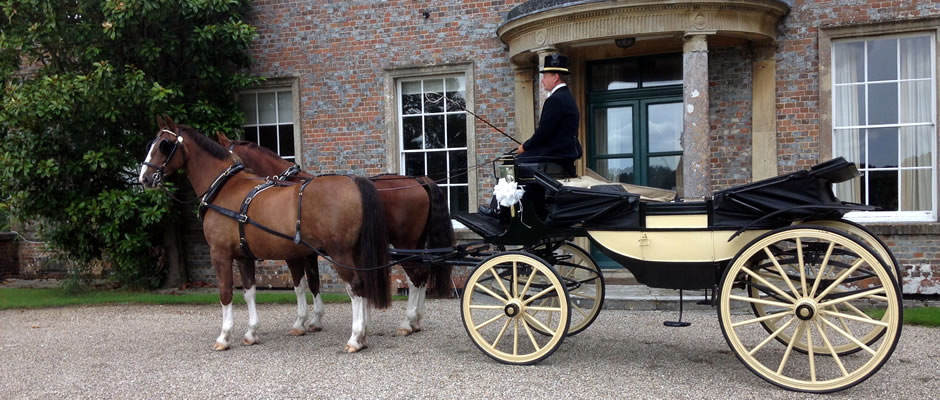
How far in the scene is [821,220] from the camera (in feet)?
14.8

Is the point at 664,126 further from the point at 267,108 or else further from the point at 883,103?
the point at 267,108

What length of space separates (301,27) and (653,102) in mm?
5187

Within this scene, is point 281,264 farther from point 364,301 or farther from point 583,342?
point 583,342

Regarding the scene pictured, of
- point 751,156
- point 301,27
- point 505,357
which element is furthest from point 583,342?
point 301,27

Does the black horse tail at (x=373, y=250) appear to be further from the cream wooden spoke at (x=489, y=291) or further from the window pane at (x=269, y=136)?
the window pane at (x=269, y=136)

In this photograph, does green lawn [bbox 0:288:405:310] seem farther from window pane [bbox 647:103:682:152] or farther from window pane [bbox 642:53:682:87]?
window pane [bbox 642:53:682:87]

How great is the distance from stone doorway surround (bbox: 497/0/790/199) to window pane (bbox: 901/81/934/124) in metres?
1.43

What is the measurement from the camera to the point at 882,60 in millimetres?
7832

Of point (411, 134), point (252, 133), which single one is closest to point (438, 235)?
point (411, 134)

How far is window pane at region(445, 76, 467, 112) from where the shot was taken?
30.8 feet

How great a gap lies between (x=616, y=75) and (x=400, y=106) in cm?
308

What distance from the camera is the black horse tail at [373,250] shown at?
5391mm

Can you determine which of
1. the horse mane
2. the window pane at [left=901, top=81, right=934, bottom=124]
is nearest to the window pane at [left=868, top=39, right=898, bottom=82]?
the window pane at [left=901, top=81, right=934, bottom=124]

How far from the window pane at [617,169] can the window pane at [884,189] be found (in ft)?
9.08
